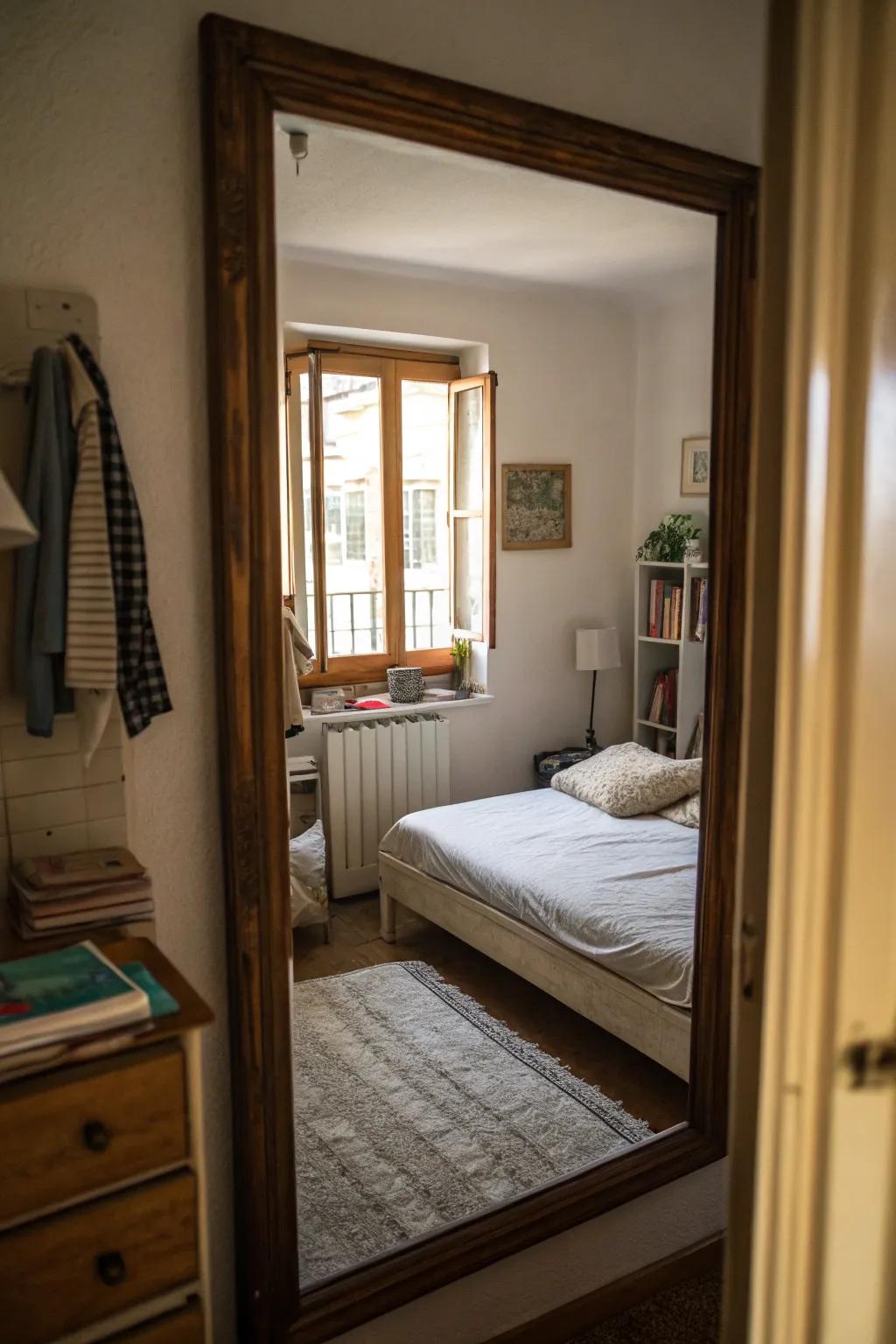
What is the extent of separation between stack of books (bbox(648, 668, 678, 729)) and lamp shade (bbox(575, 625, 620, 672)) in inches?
9.6

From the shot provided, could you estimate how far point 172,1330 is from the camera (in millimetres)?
1343

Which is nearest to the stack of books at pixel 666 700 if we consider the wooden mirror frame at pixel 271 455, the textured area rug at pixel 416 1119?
the textured area rug at pixel 416 1119

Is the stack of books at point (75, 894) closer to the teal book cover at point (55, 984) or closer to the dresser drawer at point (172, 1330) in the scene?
the teal book cover at point (55, 984)

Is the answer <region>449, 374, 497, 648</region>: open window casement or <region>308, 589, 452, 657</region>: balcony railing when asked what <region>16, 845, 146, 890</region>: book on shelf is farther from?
<region>449, 374, 497, 648</region>: open window casement

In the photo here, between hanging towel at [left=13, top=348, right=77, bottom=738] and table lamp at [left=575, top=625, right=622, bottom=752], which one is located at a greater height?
hanging towel at [left=13, top=348, right=77, bottom=738]

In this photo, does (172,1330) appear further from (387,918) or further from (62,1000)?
(387,918)

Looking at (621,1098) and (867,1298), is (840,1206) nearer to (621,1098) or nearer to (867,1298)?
(867,1298)

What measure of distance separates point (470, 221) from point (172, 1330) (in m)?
3.60

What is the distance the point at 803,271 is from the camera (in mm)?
735

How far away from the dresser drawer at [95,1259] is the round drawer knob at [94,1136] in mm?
90

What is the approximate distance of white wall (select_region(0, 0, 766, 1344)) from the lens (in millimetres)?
1529

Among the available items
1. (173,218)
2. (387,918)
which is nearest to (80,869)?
(173,218)

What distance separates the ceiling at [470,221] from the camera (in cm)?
327

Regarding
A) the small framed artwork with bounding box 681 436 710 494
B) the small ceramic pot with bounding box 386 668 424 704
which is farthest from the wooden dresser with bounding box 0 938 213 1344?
the small framed artwork with bounding box 681 436 710 494
